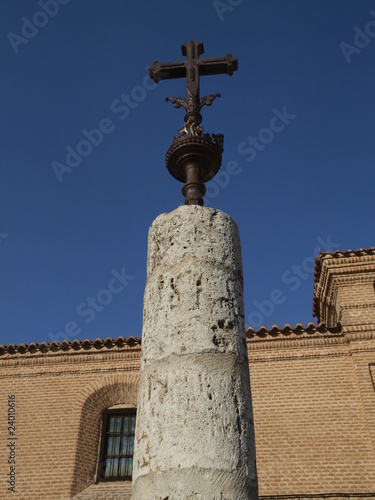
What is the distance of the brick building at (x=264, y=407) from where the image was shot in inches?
322

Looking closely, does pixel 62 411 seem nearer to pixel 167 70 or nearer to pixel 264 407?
pixel 264 407

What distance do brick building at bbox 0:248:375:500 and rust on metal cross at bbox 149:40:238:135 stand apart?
675 centimetres

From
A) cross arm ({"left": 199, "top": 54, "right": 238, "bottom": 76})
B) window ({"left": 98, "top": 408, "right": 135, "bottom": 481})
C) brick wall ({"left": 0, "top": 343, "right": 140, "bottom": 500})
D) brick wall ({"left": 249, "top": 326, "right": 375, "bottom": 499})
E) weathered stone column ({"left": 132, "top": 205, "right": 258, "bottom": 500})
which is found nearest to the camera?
weathered stone column ({"left": 132, "top": 205, "right": 258, "bottom": 500})

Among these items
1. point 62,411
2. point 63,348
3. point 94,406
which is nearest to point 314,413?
point 94,406

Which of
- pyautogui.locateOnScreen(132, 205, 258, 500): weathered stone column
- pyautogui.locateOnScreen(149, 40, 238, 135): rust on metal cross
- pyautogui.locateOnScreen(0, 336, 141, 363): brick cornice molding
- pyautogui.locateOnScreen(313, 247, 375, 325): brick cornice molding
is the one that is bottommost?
pyautogui.locateOnScreen(132, 205, 258, 500): weathered stone column

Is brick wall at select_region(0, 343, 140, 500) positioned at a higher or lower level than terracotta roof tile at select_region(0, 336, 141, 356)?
lower

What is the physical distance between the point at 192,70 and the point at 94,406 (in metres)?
7.78

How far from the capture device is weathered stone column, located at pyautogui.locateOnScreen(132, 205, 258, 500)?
2.24m

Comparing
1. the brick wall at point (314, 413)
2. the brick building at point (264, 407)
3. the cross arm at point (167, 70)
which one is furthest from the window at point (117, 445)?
the cross arm at point (167, 70)

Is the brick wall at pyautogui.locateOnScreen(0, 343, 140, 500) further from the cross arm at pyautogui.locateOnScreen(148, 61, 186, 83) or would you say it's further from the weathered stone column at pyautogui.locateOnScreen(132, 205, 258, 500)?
the cross arm at pyautogui.locateOnScreen(148, 61, 186, 83)

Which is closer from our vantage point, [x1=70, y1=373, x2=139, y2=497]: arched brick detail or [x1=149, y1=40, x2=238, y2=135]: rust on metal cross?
[x1=149, y1=40, x2=238, y2=135]: rust on metal cross

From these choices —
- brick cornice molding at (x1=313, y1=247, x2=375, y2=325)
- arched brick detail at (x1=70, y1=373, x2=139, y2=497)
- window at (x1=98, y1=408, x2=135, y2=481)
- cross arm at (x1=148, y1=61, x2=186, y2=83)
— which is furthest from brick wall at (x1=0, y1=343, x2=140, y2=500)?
cross arm at (x1=148, y1=61, x2=186, y2=83)

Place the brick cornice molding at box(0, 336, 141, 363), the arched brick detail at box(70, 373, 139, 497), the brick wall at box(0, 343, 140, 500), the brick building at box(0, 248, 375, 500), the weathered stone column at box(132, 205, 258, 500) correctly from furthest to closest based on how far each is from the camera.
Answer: the brick cornice molding at box(0, 336, 141, 363), the arched brick detail at box(70, 373, 139, 497), the brick wall at box(0, 343, 140, 500), the brick building at box(0, 248, 375, 500), the weathered stone column at box(132, 205, 258, 500)

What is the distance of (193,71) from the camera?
3674 mm
